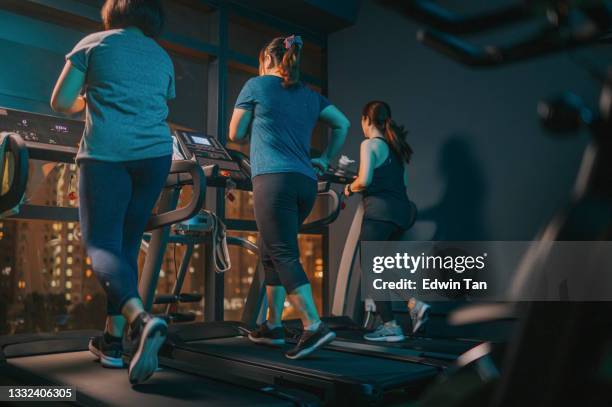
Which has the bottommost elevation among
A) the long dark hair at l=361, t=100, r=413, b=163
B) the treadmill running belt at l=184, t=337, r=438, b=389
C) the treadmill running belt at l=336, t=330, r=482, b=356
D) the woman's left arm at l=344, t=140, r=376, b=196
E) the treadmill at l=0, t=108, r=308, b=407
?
the treadmill running belt at l=336, t=330, r=482, b=356

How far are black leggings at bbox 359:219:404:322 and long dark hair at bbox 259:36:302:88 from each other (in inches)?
46.2

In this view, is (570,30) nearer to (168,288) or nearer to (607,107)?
(607,107)

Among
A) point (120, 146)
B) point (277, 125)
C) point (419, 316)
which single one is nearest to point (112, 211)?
point (120, 146)

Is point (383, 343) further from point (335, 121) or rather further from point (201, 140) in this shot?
point (201, 140)

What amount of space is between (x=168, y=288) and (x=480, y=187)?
254cm

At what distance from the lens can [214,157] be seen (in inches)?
126

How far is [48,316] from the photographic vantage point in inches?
152

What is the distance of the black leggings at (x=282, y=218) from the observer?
2338mm

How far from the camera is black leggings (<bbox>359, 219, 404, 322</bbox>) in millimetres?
3348

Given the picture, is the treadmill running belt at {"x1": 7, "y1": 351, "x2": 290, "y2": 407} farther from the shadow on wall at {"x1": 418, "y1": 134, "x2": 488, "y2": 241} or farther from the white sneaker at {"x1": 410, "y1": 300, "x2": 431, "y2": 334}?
the shadow on wall at {"x1": 418, "y1": 134, "x2": 488, "y2": 241}

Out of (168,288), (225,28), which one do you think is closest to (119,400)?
(168,288)

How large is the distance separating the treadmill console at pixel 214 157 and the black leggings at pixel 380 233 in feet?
2.44

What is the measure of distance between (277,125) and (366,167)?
1.03 metres

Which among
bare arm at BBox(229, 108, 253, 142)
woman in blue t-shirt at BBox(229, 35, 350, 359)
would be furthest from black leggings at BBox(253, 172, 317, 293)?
bare arm at BBox(229, 108, 253, 142)
